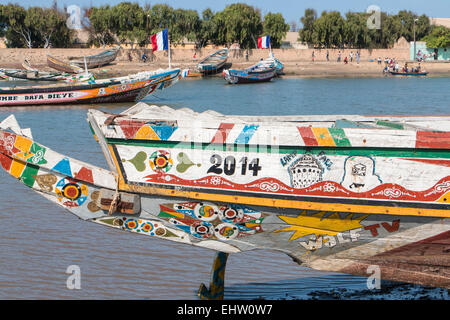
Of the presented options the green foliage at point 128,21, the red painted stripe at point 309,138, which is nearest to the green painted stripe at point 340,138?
the red painted stripe at point 309,138

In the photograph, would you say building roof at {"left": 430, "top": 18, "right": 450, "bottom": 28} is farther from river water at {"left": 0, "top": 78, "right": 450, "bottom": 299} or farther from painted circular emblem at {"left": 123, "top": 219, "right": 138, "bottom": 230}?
painted circular emblem at {"left": 123, "top": 219, "right": 138, "bottom": 230}

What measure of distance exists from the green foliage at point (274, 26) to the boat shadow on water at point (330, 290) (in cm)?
5520

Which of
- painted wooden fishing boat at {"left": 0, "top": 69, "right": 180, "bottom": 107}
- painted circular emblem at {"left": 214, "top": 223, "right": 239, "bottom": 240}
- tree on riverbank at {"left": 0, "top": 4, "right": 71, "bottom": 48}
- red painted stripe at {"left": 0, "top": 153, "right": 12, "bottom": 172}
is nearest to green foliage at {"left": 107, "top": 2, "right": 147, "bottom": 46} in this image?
tree on riverbank at {"left": 0, "top": 4, "right": 71, "bottom": 48}

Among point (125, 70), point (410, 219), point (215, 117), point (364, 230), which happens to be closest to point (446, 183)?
point (410, 219)

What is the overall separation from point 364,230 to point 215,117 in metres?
1.42

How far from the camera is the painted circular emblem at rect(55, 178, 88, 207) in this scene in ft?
14.0

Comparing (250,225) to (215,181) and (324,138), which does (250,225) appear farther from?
(324,138)

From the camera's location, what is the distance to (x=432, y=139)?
3830 mm

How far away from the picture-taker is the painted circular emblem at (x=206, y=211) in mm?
4180

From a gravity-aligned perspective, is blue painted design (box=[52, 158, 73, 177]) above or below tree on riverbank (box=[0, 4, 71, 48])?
below

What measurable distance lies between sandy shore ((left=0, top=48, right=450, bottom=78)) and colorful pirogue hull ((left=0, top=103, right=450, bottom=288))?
142 feet

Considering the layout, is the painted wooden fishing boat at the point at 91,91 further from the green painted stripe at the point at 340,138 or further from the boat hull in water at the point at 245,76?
the green painted stripe at the point at 340,138

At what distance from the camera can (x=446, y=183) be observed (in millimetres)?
3908
